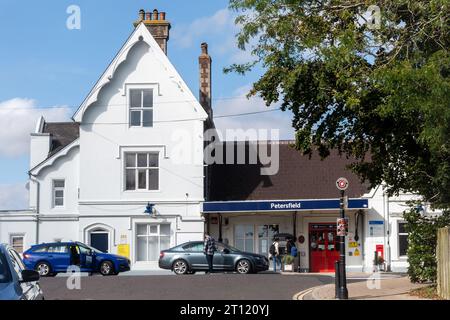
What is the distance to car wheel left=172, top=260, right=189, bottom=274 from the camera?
29.6 m

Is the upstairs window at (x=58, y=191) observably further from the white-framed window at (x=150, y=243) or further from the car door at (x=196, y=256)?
the car door at (x=196, y=256)

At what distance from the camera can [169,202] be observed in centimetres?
3603

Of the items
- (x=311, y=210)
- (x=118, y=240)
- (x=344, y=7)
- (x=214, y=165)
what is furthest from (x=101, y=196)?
(x=344, y=7)

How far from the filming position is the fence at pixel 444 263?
17.4 m

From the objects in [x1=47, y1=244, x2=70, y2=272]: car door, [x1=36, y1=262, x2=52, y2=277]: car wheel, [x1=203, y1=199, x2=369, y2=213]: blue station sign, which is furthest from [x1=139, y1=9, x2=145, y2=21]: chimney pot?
[x1=36, y1=262, x2=52, y2=277]: car wheel

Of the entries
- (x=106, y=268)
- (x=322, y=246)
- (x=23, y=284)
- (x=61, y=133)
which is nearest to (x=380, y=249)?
(x=322, y=246)

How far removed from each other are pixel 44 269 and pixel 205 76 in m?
16.0

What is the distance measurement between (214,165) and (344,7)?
2335 cm

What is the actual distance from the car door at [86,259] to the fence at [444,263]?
47.0 ft

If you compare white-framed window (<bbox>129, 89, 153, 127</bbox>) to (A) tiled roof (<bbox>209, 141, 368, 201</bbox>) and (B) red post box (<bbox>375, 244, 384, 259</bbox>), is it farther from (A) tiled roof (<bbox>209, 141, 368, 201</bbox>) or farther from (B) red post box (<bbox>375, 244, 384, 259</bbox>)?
(B) red post box (<bbox>375, 244, 384, 259</bbox>)

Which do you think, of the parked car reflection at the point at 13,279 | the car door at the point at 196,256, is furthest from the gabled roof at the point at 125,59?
the parked car reflection at the point at 13,279

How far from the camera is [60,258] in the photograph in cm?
2834
